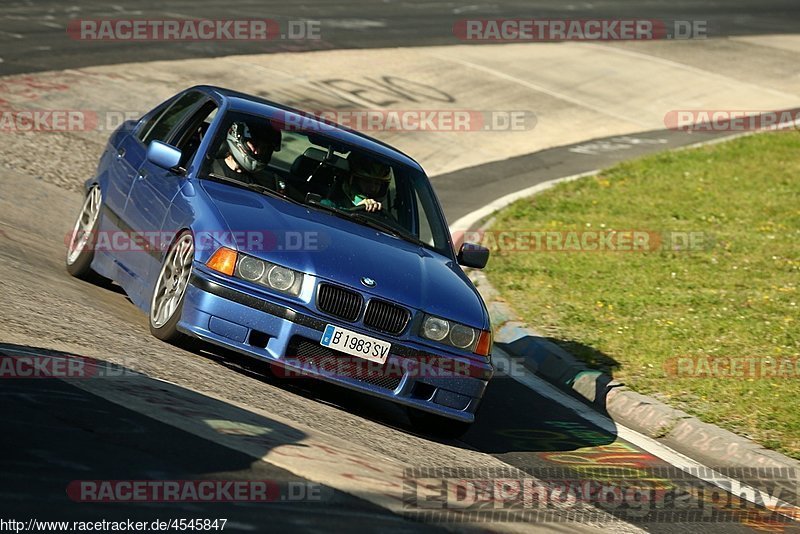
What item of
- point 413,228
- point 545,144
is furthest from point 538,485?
point 545,144

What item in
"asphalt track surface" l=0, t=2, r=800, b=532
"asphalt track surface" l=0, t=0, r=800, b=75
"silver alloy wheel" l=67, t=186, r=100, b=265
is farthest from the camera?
"asphalt track surface" l=0, t=0, r=800, b=75

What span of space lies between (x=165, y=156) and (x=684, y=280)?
6.18m

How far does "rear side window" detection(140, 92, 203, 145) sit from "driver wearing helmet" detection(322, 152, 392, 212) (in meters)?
1.50

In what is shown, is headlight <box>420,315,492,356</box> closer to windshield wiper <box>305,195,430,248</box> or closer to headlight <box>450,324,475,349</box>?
headlight <box>450,324,475,349</box>

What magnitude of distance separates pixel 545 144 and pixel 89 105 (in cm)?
697

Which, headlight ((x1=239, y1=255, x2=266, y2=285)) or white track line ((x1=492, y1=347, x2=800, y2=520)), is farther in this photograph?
white track line ((x1=492, y1=347, x2=800, y2=520))

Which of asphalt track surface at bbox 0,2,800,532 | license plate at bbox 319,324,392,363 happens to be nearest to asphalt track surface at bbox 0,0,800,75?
asphalt track surface at bbox 0,2,800,532

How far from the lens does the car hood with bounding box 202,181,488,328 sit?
303 inches

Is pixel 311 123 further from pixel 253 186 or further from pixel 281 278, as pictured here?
pixel 281 278

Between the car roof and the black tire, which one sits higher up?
the car roof

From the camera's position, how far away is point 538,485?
7332 millimetres

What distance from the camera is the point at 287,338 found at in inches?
296

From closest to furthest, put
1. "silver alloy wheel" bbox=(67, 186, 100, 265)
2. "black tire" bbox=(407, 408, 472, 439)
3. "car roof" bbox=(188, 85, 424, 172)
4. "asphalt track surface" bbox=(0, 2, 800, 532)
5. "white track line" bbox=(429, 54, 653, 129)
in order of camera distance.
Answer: "asphalt track surface" bbox=(0, 2, 800, 532) → "black tire" bbox=(407, 408, 472, 439) → "car roof" bbox=(188, 85, 424, 172) → "silver alloy wheel" bbox=(67, 186, 100, 265) → "white track line" bbox=(429, 54, 653, 129)

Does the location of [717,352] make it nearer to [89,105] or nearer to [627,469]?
[627,469]
